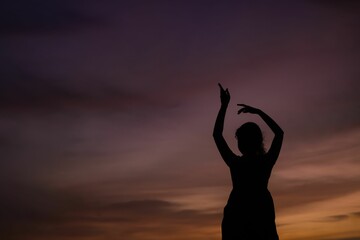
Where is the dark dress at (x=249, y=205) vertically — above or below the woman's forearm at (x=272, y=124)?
below

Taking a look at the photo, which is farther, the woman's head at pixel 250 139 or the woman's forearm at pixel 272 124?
the woman's forearm at pixel 272 124

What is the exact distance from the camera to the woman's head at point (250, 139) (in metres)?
8.24

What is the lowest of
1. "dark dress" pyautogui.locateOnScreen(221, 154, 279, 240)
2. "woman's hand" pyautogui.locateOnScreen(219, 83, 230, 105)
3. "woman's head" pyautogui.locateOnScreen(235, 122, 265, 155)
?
"dark dress" pyautogui.locateOnScreen(221, 154, 279, 240)

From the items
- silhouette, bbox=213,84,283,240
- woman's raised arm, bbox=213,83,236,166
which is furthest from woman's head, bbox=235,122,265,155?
woman's raised arm, bbox=213,83,236,166

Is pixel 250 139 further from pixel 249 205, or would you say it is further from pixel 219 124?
pixel 249 205

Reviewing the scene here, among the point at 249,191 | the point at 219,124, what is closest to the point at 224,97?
the point at 219,124

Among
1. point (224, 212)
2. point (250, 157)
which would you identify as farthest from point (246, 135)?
point (224, 212)

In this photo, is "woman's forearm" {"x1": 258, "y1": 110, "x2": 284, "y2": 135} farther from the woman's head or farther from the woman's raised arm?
the woman's raised arm

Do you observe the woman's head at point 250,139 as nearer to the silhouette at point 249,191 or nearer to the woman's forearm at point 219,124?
the silhouette at point 249,191

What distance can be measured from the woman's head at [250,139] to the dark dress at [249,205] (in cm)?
9

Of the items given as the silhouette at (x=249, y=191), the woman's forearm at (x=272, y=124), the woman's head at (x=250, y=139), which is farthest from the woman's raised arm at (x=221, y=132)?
the woman's forearm at (x=272, y=124)

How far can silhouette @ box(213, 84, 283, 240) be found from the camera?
8227 mm

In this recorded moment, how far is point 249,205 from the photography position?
8.23 metres

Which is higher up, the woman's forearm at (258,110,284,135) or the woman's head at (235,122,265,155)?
the woman's forearm at (258,110,284,135)
